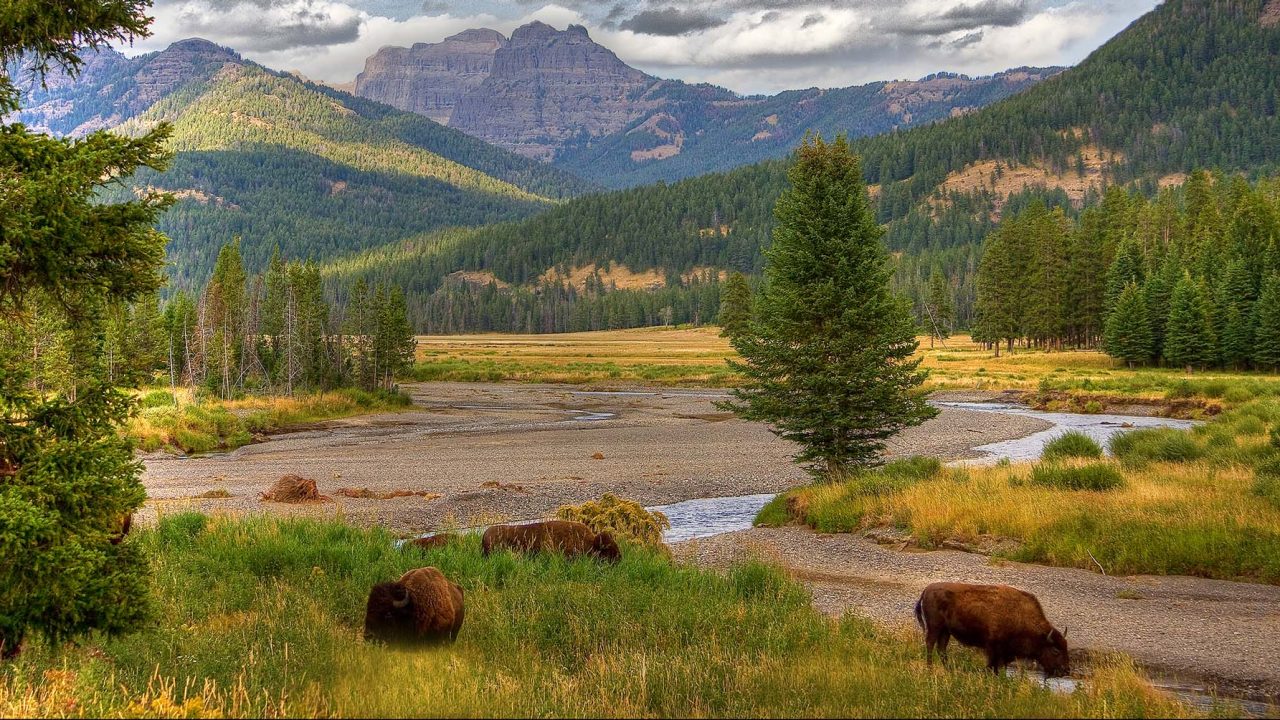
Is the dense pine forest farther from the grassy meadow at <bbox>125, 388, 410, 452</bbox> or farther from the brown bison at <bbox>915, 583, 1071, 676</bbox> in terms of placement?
the brown bison at <bbox>915, 583, 1071, 676</bbox>

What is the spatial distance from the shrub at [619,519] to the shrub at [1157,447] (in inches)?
637

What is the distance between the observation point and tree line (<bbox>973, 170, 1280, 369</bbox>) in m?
63.2

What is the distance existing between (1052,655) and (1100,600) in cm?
545

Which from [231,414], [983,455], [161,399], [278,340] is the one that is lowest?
[983,455]

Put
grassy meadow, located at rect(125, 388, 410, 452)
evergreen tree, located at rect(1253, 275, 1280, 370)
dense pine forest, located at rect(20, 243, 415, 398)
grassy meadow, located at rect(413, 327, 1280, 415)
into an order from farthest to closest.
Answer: dense pine forest, located at rect(20, 243, 415, 398) → evergreen tree, located at rect(1253, 275, 1280, 370) → grassy meadow, located at rect(413, 327, 1280, 415) → grassy meadow, located at rect(125, 388, 410, 452)

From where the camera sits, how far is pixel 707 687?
7262 millimetres

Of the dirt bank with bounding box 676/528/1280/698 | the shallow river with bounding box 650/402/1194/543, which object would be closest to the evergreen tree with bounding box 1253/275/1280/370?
the shallow river with bounding box 650/402/1194/543

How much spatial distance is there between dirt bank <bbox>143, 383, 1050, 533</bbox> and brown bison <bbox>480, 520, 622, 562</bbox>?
8.38 feet

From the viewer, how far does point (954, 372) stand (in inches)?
2899

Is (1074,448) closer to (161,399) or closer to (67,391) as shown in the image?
(67,391)

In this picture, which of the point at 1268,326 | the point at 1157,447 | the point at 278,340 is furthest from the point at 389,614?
the point at 1268,326

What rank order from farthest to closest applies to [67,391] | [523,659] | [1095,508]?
[1095,508] → [523,659] → [67,391]

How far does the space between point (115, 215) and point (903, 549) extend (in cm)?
1573

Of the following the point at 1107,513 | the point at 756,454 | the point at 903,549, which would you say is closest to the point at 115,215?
the point at 903,549
